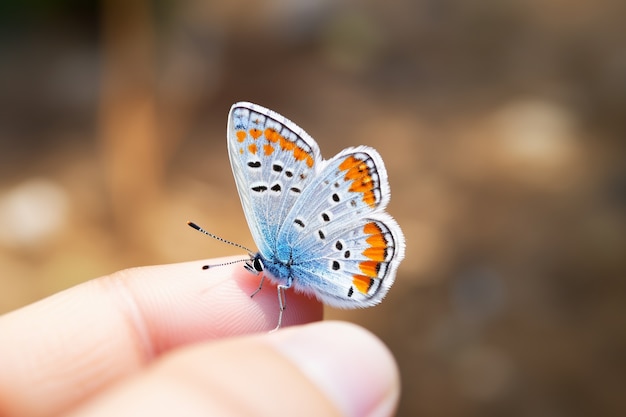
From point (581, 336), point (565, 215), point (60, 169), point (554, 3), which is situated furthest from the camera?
point (554, 3)

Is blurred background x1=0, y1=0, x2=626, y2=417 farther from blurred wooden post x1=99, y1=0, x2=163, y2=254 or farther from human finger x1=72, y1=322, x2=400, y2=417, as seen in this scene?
human finger x1=72, y1=322, x2=400, y2=417

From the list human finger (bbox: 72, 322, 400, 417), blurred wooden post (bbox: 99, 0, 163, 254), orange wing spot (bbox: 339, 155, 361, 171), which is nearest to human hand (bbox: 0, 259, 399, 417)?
human finger (bbox: 72, 322, 400, 417)

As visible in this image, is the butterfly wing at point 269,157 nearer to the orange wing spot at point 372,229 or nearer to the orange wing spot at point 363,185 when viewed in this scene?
the orange wing spot at point 363,185

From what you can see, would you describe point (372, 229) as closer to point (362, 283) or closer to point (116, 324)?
point (362, 283)

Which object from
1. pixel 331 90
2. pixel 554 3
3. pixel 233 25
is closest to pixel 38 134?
pixel 233 25

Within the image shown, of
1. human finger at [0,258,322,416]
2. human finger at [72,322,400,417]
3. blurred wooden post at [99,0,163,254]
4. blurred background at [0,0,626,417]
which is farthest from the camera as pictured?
blurred wooden post at [99,0,163,254]

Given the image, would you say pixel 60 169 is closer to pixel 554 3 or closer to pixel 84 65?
pixel 84 65

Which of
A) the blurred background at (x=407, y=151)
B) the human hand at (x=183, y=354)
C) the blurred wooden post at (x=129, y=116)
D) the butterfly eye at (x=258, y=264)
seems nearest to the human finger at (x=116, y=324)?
the human hand at (x=183, y=354)
